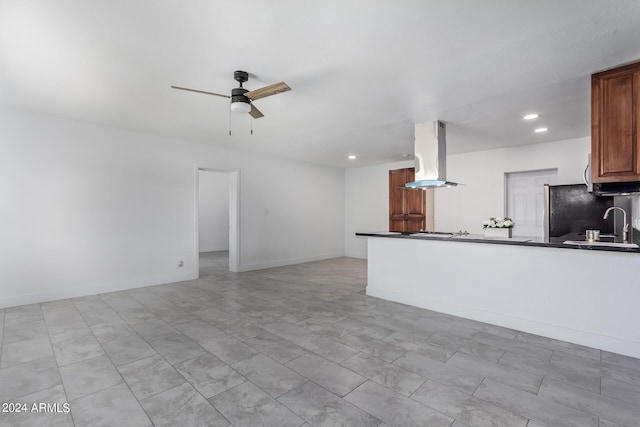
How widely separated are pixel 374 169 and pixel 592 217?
4575mm

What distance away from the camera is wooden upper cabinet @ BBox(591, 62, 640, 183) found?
2.60 meters

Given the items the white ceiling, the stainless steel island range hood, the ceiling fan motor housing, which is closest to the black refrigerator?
the white ceiling

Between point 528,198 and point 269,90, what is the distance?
5.42 metres

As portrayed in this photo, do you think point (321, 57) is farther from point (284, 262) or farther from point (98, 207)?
point (284, 262)

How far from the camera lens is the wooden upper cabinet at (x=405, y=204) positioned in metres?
6.75

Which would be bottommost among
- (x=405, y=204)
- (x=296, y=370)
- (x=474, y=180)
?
(x=296, y=370)

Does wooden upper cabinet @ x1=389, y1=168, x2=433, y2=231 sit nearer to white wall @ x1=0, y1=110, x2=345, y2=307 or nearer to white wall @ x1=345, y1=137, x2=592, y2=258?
white wall @ x1=345, y1=137, x2=592, y2=258

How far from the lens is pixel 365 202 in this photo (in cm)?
834

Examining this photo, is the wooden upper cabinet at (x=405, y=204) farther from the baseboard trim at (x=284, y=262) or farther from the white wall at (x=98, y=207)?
the white wall at (x=98, y=207)

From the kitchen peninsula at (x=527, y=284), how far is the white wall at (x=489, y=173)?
287 cm

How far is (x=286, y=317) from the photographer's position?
3.59 metres

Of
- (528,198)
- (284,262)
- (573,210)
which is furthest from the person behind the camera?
(284,262)

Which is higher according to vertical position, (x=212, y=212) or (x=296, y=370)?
(x=212, y=212)

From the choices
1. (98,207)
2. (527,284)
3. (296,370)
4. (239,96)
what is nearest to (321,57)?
(239,96)
